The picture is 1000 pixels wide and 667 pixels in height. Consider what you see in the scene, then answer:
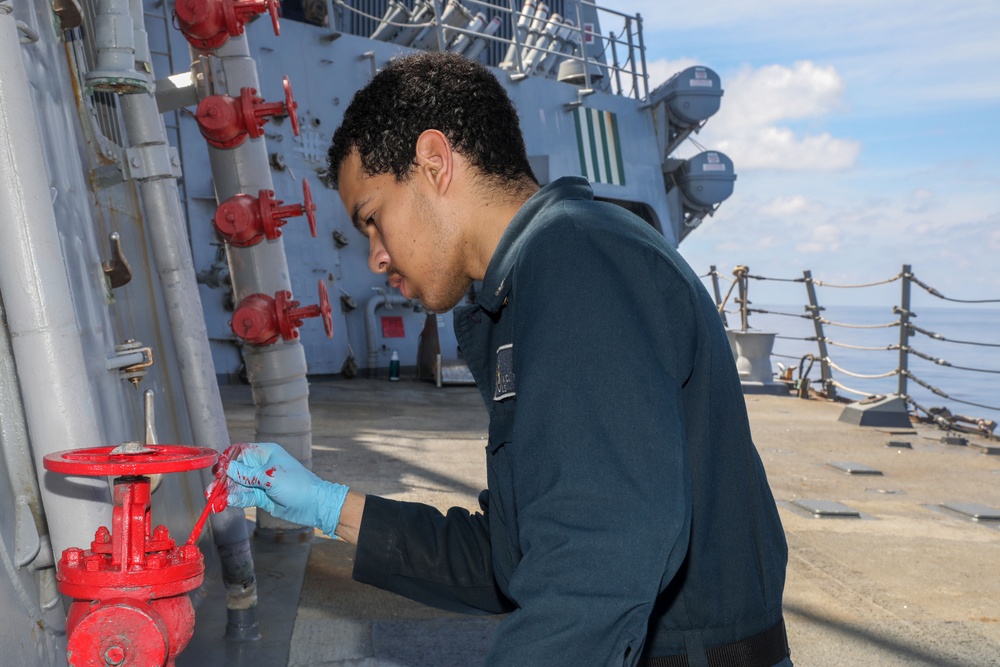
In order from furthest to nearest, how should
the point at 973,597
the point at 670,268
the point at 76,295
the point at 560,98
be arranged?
the point at 560,98 → the point at 973,597 → the point at 76,295 → the point at 670,268

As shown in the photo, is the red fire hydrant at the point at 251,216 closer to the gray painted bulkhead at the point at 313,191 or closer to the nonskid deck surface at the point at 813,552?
the nonskid deck surface at the point at 813,552

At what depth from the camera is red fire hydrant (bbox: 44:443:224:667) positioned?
119 centimetres

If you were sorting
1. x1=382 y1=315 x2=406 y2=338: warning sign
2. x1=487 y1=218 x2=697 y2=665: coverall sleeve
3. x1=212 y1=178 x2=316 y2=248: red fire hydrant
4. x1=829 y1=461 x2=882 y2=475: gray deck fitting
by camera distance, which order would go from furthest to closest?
x1=382 y1=315 x2=406 y2=338: warning sign
x1=829 y1=461 x2=882 y2=475: gray deck fitting
x1=212 y1=178 x2=316 y2=248: red fire hydrant
x1=487 y1=218 x2=697 y2=665: coverall sleeve

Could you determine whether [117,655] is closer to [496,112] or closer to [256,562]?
[496,112]

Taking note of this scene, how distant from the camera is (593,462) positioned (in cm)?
105

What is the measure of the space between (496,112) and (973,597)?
12.0 feet

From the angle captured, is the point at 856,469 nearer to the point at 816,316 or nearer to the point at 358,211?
the point at 816,316

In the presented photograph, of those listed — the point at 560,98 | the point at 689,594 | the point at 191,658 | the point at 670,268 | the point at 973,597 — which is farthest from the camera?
the point at 560,98

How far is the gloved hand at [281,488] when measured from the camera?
1705 millimetres

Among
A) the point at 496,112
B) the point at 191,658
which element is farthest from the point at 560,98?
the point at 496,112

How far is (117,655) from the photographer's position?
1188 millimetres

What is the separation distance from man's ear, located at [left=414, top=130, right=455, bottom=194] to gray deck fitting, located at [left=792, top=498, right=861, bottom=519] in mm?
4607

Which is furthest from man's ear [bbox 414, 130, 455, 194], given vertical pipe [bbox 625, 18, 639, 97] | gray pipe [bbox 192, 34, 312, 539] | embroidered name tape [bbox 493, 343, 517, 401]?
vertical pipe [bbox 625, 18, 639, 97]

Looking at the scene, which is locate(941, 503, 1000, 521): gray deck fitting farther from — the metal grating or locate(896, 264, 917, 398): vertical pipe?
the metal grating
